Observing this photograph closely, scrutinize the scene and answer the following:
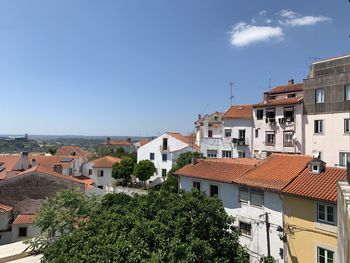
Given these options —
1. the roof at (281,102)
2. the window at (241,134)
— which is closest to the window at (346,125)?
the roof at (281,102)

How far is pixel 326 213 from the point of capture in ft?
57.0

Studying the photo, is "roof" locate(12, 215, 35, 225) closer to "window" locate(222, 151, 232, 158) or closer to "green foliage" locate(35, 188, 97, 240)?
"green foliage" locate(35, 188, 97, 240)

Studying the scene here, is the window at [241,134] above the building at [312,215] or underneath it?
above

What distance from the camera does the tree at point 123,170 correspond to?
2089 inches

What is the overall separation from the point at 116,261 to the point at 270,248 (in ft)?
40.1

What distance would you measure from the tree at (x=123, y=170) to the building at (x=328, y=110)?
98.4 ft

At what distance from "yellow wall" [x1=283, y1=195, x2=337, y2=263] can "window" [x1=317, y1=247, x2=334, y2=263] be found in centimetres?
19

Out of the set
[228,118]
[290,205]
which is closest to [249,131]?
[228,118]

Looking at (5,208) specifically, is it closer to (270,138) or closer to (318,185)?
(318,185)

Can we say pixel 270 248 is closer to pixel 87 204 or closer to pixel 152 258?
pixel 152 258

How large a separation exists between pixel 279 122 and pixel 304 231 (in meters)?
22.0

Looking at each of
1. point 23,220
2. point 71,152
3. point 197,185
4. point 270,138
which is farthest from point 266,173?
point 71,152

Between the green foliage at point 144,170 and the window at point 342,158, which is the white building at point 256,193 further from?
the green foliage at point 144,170

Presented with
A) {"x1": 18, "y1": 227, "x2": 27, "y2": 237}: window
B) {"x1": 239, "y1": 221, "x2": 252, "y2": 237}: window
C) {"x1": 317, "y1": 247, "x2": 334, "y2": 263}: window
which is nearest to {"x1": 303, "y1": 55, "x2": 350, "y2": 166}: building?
{"x1": 239, "y1": 221, "x2": 252, "y2": 237}: window
